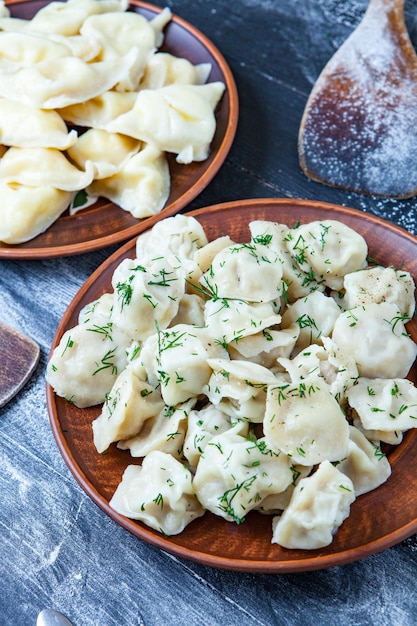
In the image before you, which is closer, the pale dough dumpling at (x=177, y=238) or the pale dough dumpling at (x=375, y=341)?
the pale dough dumpling at (x=375, y=341)

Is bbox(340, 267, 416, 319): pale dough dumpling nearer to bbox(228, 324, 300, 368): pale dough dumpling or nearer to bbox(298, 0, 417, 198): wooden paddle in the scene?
bbox(228, 324, 300, 368): pale dough dumpling

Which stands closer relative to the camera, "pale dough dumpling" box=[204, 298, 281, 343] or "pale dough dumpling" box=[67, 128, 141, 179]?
"pale dough dumpling" box=[204, 298, 281, 343]

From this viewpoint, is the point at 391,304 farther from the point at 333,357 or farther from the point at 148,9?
the point at 148,9

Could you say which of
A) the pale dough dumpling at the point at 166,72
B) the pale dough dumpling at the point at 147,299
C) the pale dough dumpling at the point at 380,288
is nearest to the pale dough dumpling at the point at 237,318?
the pale dough dumpling at the point at 147,299

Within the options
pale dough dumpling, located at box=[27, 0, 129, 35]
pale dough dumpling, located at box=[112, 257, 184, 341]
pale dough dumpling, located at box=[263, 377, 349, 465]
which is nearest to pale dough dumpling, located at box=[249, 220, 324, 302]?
pale dough dumpling, located at box=[112, 257, 184, 341]

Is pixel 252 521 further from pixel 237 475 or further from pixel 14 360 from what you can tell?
pixel 14 360

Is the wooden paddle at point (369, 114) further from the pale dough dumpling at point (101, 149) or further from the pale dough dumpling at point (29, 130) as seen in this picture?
the pale dough dumpling at point (29, 130)

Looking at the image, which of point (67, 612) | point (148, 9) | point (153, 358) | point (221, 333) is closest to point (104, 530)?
point (67, 612)
